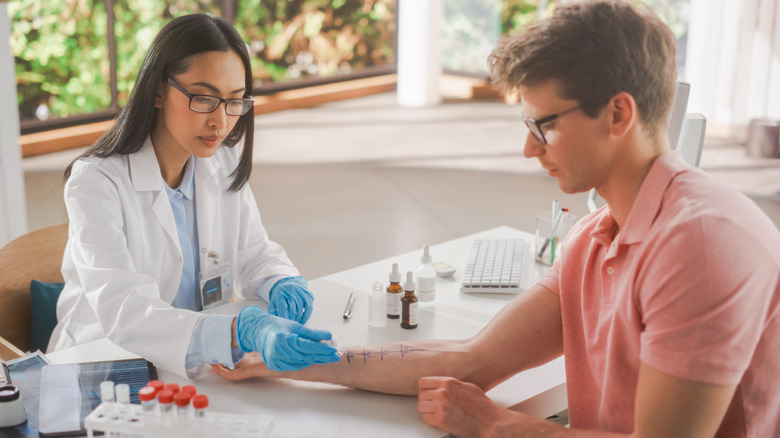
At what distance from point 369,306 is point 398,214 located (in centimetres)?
318

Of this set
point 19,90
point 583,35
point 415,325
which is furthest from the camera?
point 19,90

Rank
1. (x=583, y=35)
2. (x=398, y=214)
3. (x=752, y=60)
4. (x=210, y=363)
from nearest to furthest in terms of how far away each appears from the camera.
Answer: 1. (x=583, y=35)
2. (x=210, y=363)
3. (x=398, y=214)
4. (x=752, y=60)

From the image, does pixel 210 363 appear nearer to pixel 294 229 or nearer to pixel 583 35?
pixel 583 35

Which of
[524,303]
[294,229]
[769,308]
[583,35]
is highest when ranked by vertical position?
[583,35]

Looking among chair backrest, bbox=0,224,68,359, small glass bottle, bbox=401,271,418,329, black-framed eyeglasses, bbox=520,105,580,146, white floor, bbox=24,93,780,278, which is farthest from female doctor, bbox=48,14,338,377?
white floor, bbox=24,93,780,278

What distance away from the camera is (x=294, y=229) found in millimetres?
4695

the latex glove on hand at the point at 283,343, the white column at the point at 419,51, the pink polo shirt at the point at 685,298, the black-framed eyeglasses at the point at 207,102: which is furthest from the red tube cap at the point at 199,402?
the white column at the point at 419,51

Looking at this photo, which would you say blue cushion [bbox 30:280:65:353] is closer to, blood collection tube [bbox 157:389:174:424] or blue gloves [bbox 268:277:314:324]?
blue gloves [bbox 268:277:314:324]

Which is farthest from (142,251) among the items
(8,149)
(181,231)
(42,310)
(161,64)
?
(8,149)

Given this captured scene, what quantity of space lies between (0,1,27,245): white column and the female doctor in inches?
71.6

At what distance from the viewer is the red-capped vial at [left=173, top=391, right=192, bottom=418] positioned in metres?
1.25

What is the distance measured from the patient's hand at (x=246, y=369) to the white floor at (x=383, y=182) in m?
2.45

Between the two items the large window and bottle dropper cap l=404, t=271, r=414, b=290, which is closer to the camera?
bottle dropper cap l=404, t=271, r=414, b=290

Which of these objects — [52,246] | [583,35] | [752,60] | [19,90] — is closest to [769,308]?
[583,35]
